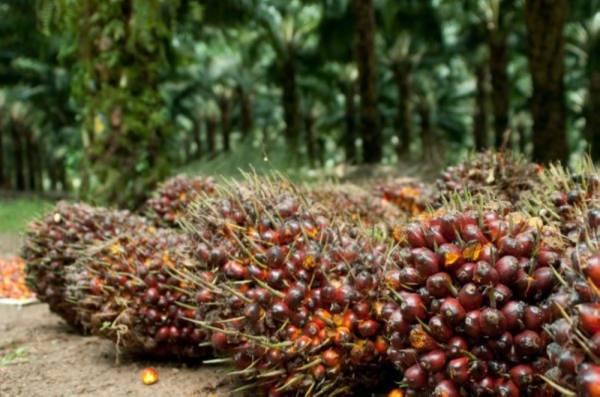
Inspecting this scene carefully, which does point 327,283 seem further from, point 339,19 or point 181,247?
point 339,19

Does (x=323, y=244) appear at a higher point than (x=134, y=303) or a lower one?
higher

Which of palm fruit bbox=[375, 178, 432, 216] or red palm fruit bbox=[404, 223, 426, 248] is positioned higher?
red palm fruit bbox=[404, 223, 426, 248]

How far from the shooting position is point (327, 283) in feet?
7.24

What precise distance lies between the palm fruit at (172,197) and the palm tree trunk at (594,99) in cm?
1547

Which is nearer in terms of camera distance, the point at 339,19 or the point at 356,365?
the point at 356,365

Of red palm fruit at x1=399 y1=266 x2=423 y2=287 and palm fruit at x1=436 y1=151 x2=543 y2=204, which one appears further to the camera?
palm fruit at x1=436 y1=151 x2=543 y2=204

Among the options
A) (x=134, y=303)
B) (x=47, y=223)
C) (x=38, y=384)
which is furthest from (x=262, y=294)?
(x=47, y=223)

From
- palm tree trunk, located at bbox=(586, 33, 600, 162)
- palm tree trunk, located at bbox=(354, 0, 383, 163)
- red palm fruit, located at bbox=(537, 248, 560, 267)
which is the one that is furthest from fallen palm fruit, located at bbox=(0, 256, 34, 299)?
palm tree trunk, located at bbox=(586, 33, 600, 162)

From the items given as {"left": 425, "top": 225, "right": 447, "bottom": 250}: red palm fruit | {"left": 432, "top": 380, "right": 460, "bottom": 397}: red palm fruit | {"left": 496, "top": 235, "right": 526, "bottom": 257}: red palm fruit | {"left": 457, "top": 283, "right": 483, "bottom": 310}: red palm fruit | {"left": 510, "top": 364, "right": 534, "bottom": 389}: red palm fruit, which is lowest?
{"left": 432, "top": 380, "right": 460, "bottom": 397}: red palm fruit

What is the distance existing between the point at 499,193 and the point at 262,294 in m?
1.73

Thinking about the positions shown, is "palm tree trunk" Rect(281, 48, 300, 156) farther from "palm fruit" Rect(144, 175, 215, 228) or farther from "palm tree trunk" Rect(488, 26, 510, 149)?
"palm fruit" Rect(144, 175, 215, 228)

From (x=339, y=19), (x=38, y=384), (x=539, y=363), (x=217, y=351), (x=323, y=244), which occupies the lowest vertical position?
(x=38, y=384)

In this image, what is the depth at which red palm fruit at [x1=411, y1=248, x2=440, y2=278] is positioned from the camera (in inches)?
72.3

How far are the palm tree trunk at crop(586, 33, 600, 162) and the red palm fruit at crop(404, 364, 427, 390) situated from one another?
1731 cm
